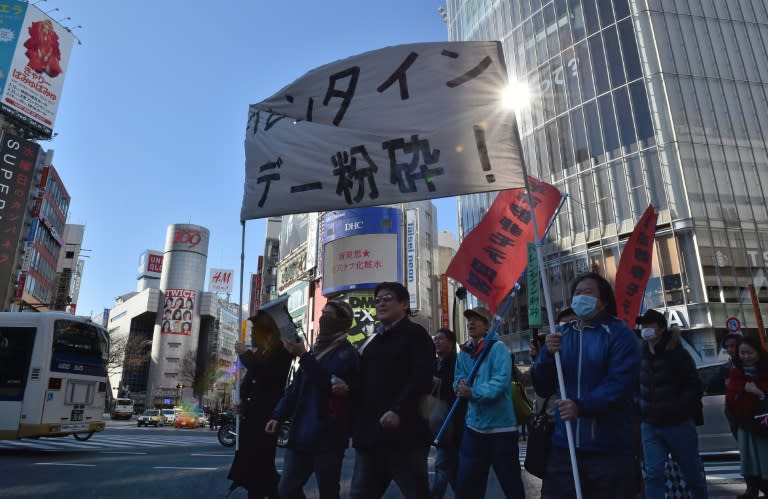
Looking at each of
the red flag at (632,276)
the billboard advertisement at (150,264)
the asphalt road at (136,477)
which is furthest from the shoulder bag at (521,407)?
the billboard advertisement at (150,264)

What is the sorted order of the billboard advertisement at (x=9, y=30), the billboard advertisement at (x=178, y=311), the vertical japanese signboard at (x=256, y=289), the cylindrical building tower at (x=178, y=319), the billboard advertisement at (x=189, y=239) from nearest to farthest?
the billboard advertisement at (x=9, y=30)
the vertical japanese signboard at (x=256, y=289)
the cylindrical building tower at (x=178, y=319)
the billboard advertisement at (x=178, y=311)
the billboard advertisement at (x=189, y=239)

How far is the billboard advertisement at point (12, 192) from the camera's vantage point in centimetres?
3703

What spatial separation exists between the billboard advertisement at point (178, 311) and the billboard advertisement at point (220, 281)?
14.6 meters

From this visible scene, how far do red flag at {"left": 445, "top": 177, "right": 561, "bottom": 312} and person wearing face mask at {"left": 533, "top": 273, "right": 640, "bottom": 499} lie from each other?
170 cm

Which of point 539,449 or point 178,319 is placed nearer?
point 539,449

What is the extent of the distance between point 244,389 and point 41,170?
47.7 metres

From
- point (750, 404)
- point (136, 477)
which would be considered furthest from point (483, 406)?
point (136, 477)

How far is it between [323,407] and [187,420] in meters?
37.5

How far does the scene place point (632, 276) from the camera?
263 inches

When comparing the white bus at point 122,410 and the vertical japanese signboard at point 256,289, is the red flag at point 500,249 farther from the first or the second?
the vertical japanese signboard at point 256,289

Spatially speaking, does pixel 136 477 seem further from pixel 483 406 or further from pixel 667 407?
pixel 667 407

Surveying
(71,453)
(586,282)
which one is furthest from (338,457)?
(71,453)

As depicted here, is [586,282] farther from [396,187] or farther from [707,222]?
[707,222]

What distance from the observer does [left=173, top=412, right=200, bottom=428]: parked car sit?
119 feet
